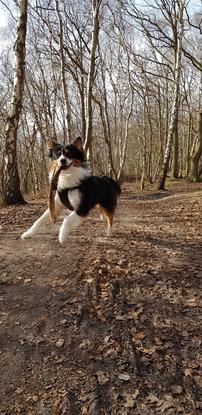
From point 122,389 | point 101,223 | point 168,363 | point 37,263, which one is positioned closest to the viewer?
point 122,389

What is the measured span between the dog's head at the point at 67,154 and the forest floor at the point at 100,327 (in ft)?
5.20

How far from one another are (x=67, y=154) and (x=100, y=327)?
8.56ft

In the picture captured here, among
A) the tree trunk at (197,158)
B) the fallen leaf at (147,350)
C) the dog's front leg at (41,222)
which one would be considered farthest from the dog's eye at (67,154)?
the tree trunk at (197,158)

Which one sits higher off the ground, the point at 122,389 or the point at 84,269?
the point at 84,269

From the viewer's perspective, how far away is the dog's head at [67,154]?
18.3 feet

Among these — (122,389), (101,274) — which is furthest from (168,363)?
(101,274)

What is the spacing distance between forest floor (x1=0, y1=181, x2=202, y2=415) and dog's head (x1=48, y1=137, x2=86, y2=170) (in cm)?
158

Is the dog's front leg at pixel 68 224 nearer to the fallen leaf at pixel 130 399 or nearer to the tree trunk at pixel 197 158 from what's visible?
the fallen leaf at pixel 130 399

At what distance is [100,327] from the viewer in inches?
166

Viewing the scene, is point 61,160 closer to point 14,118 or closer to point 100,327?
point 100,327

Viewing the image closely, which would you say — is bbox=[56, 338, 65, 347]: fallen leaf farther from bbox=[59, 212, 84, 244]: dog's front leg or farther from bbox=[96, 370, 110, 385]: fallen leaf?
bbox=[59, 212, 84, 244]: dog's front leg

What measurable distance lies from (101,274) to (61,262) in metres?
0.80

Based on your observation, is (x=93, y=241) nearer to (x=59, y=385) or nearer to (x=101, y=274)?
(x=101, y=274)

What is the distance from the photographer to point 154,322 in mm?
4312
